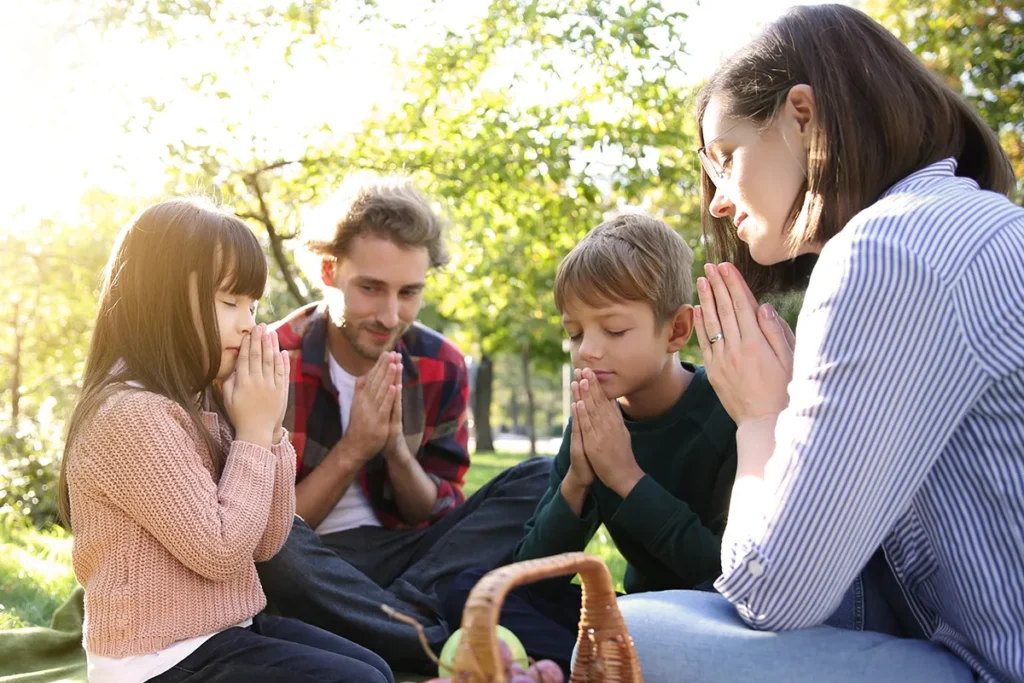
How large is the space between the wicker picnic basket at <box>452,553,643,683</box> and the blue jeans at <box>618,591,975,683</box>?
0.16m

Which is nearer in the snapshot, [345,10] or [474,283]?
[345,10]

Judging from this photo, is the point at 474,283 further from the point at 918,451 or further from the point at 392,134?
the point at 918,451

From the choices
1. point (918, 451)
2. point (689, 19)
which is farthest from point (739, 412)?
point (689, 19)

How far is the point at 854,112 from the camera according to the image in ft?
6.20

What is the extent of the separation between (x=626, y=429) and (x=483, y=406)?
65.5 ft

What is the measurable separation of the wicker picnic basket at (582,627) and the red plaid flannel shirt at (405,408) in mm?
2098

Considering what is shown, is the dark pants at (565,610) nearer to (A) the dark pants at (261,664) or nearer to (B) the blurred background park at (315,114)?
(A) the dark pants at (261,664)

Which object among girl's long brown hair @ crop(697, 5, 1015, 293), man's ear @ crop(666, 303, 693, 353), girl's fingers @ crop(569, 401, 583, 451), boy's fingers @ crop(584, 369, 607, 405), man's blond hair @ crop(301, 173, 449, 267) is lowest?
girl's fingers @ crop(569, 401, 583, 451)

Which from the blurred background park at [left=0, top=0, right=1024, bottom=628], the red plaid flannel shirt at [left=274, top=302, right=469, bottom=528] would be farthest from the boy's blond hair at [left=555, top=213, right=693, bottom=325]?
the blurred background park at [left=0, top=0, right=1024, bottom=628]

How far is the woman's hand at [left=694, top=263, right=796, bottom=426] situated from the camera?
191 centimetres

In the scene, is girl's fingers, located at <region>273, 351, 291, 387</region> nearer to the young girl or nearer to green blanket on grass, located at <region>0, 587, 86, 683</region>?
the young girl

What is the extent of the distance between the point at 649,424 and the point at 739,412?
100 cm

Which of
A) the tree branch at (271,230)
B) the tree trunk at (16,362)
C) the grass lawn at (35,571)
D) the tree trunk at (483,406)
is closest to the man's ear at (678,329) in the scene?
the grass lawn at (35,571)

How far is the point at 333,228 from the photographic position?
368cm
